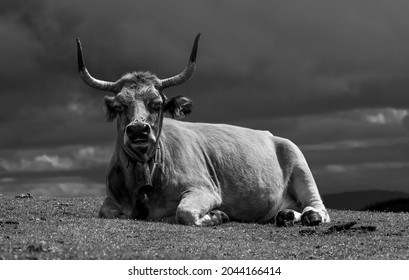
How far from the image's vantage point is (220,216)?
1625 cm

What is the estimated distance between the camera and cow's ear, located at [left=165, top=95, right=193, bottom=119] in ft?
53.3

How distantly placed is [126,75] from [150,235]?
436cm

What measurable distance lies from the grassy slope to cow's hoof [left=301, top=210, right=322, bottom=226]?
35cm

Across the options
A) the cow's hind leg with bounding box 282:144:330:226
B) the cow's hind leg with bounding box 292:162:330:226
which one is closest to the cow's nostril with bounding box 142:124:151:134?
the cow's hind leg with bounding box 292:162:330:226

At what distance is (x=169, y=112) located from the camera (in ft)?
53.4

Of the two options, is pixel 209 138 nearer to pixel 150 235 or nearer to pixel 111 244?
pixel 150 235

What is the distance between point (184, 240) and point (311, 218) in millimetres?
4359

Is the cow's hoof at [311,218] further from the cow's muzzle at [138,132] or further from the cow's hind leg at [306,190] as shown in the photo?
the cow's muzzle at [138,132]

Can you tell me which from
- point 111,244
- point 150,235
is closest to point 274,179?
point 150,235

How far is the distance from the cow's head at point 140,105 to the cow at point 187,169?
20mm

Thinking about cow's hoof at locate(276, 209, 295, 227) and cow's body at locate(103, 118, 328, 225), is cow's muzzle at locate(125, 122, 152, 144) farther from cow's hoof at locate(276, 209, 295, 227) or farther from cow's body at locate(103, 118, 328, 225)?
cow's hoof at locate(276, 209, 295, 227)

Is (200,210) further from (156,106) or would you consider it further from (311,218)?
(311,218)
